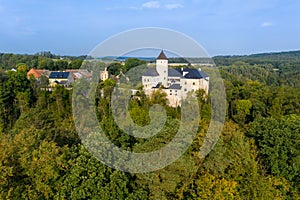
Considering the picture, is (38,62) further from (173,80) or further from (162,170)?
(162,170)

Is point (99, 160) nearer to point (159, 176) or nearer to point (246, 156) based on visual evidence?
point (159, 176)

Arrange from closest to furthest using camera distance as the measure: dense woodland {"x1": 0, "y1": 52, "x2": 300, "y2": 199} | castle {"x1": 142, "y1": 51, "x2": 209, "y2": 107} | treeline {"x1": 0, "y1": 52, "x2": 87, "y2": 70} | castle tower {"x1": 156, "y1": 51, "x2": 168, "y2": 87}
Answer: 1. dense woodland {"x1": 0, "y1": 52, "x2": 300, "y2": 199}
2. castle {"x1": 142, "y1": 51, "x2": 209, "y2": 107}
3. castle tower {"x1": 156, "y1": 51, "x2": 168, "y2": 87}
4. treeline {"x1": 0, "y1": 52, "x2": 87, "y2": 70}

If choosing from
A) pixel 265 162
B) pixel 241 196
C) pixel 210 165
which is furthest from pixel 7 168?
pixel 265 162

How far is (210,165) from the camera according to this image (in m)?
9.48

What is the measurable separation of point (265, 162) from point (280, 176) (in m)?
0.77

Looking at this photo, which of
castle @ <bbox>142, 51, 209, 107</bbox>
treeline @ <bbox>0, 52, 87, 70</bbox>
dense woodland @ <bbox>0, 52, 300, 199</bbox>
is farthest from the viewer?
treeline @ <bbox>0, 52, 87, 70</bbox>

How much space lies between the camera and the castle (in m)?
22.1

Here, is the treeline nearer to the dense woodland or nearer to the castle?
the castle

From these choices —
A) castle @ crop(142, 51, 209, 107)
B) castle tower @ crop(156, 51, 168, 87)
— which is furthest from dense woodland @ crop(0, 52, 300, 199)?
castle tower @ crop(156, 51, 168, 87)

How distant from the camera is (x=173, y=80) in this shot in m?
23.2

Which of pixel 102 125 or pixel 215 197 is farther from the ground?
pixel 102 125

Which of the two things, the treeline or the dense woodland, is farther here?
the treeline

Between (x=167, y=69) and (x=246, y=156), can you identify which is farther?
(x=167, y=69)

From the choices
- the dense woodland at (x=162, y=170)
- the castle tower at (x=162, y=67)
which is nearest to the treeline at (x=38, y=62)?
the castle tower at (x=162, y=67)
